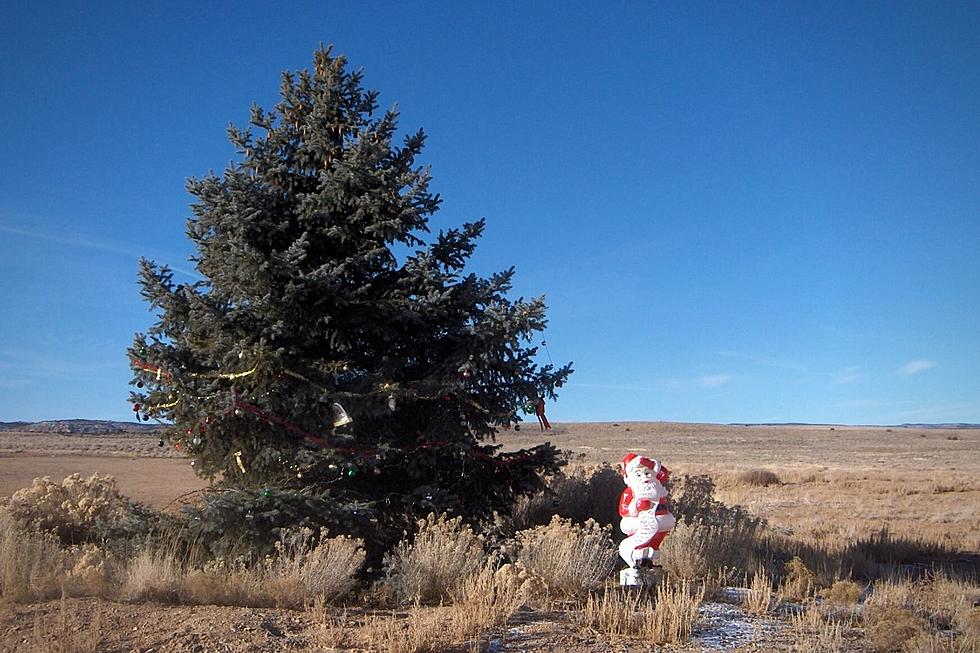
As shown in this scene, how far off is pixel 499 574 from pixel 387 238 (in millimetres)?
4528

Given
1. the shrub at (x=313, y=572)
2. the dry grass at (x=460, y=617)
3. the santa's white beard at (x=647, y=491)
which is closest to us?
the dry grass at (x=460, y=617)

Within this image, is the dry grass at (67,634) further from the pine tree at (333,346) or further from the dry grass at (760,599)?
the dry grass at (760,599)

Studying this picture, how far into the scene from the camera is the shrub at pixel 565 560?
8234mm

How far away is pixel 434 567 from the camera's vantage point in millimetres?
8094

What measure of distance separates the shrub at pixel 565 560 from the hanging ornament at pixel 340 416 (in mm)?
2497

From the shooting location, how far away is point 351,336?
10.3 m

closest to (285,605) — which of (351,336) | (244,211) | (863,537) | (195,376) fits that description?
(195,376)

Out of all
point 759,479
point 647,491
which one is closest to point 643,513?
point 647,491

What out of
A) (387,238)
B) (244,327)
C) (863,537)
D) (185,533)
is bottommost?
(863,537)

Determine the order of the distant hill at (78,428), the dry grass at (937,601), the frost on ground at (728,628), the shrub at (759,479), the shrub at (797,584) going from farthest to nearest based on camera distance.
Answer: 1. the distant hill at (78,428)
2. the shrub at (759,479)
3. the shrub at (797,584)
4. the dry grass at (937,601)
5. the frost on ground at (728,628)

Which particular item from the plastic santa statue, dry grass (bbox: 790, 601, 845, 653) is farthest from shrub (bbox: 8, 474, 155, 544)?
dry grass (bbox: 790, 601, 845, 653)

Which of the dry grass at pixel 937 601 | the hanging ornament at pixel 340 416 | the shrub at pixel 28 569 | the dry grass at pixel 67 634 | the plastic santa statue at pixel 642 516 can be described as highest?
the hanging ornament at pixel 340 416

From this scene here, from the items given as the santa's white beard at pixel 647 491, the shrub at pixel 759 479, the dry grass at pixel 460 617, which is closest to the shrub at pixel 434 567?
the dry grass at pixel 460 617

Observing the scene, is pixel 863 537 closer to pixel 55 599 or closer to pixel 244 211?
pixel 244 211
